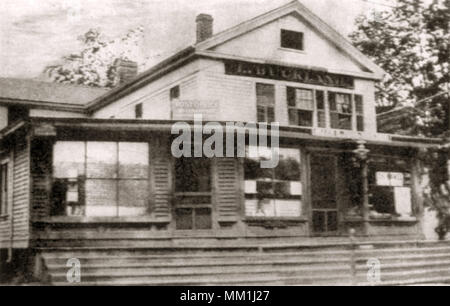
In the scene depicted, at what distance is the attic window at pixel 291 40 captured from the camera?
726 inches

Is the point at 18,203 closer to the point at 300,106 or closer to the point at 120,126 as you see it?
the point at 120,126

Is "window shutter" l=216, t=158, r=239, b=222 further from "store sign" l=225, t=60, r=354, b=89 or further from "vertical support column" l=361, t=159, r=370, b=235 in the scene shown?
"store sign" l=225, t=60, r=354, b=89

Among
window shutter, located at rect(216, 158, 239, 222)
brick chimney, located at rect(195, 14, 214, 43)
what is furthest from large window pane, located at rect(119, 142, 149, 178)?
brick chimney, located at rect(195, 14, 214, 43)

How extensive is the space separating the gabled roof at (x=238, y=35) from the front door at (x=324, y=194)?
416 cm

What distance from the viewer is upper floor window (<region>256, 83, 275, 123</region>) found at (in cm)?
1764

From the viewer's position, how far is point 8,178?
569 inches

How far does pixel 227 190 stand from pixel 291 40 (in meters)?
6.57

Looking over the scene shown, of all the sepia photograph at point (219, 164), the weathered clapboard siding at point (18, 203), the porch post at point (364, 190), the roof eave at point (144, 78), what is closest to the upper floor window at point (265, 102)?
the sepia photograph at point (219, 164)

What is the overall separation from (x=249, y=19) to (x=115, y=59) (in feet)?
28.0

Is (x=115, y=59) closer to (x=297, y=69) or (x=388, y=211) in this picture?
(x=297, y=69)

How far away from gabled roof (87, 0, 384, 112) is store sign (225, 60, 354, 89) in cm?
51

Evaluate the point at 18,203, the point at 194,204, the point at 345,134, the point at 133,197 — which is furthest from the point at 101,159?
the point at 345,134

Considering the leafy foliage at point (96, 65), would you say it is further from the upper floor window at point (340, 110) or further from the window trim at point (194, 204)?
→ the window trim at point (194, 204)
